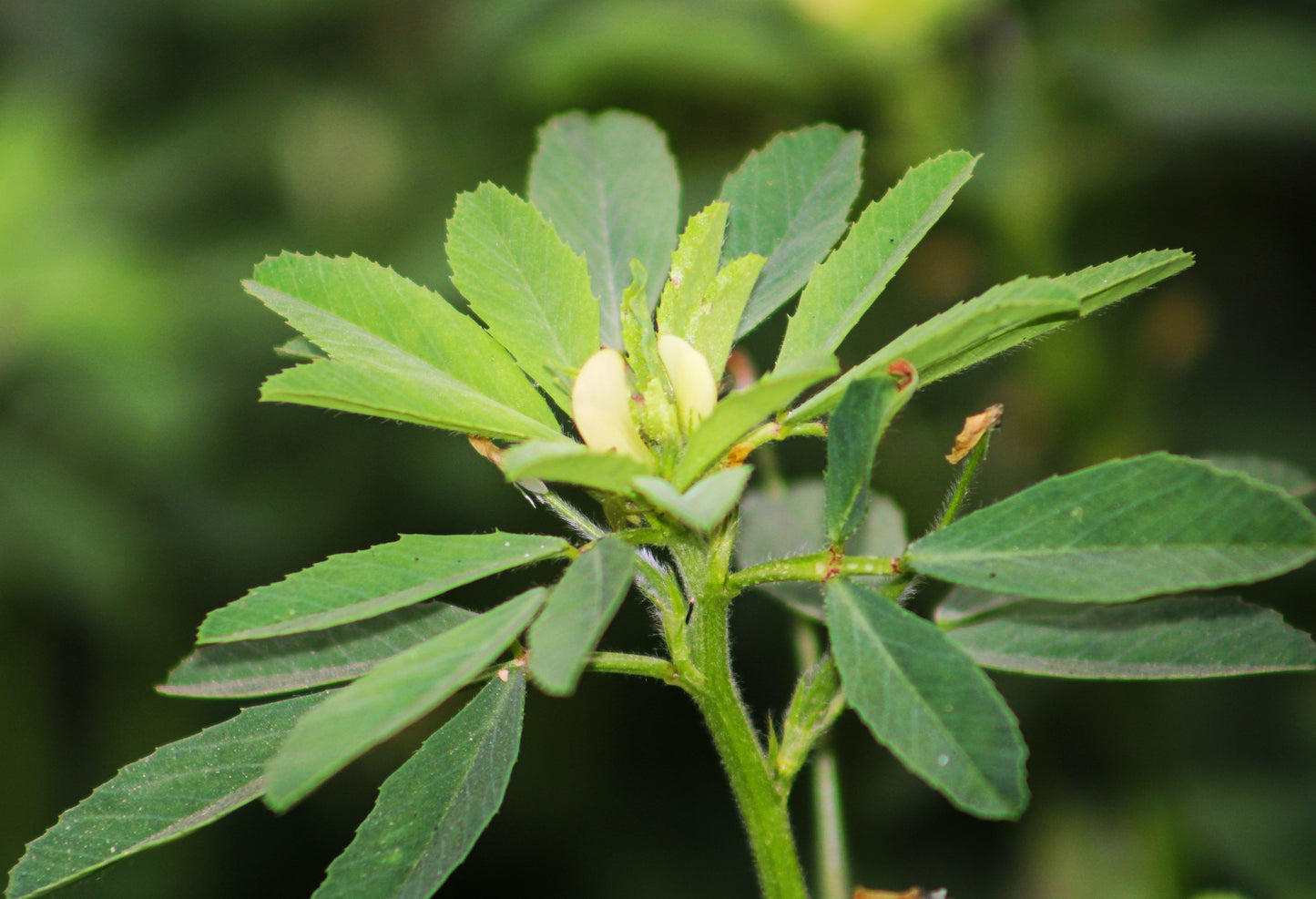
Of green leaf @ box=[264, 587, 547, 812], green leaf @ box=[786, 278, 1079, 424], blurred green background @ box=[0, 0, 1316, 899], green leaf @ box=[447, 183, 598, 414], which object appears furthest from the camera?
blurred green background @ box=[0, 0, 1316, 899]

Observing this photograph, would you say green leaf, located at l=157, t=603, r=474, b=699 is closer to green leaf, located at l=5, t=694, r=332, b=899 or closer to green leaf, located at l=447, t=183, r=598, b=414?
green leaf, located at l=5, t=694, r=332, b=899

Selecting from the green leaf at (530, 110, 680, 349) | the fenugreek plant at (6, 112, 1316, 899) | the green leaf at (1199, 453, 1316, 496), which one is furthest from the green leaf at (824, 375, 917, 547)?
the green leaf at (1199, 453, 1316, 496)

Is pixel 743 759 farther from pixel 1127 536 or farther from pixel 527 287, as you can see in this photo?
pixel 527 287

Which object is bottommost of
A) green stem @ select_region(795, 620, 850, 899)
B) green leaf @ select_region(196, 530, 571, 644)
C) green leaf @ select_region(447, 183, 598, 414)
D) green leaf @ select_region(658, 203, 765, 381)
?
green stem @ select_region(795, 620, 850, 899)

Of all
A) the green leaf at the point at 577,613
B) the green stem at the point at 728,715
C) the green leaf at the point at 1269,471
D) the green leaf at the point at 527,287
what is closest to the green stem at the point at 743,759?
the green stem at the point at 728,715

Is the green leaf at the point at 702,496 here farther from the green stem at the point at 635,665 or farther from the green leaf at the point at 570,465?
the green stem at the point at 635,665

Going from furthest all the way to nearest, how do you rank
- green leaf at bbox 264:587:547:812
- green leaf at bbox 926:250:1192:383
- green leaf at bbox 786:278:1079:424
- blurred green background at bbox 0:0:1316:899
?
blurred green background at bbox 0:0:1316:899 < green leaf at bbox 926:250:1192:383 < green leaf at bbox 786:278:1079:424 < green leaf at bbox 264:587:547:812

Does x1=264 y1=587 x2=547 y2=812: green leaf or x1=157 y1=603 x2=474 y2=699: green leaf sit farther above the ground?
x1=157 y1=603 x2=474 y2=699: green leaf
